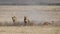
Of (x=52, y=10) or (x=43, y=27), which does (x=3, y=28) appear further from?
(x=52, y=10)

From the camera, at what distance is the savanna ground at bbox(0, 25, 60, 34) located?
103 centimetres

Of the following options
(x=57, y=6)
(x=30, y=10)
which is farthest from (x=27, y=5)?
(x=57, y=6)

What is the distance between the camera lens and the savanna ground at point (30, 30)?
103cm

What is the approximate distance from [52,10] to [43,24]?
21cm

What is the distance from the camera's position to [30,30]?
3.40 feet

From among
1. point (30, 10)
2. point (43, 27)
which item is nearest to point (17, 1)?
point (30, 10)

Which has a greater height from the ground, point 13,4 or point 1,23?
point 13,4

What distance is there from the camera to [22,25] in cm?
108

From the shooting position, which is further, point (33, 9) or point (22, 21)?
point (33, 9)

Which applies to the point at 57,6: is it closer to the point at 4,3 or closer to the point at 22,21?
the point at 22,21

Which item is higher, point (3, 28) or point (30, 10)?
point (30, 10)

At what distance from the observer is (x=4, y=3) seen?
126 cm

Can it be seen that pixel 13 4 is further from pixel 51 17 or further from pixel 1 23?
pixel 51 17

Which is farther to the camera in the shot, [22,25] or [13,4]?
[13,4]
